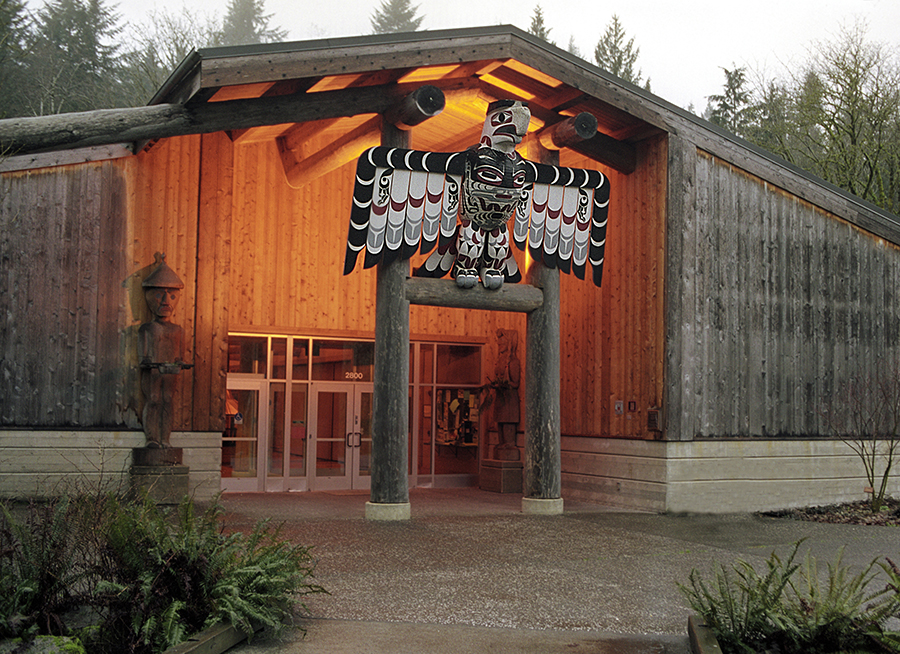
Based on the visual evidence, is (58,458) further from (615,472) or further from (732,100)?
(732,100)

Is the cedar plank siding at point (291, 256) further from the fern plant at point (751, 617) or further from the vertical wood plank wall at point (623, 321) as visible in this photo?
the fern plant at point (751, 617)

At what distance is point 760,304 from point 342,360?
7200mm

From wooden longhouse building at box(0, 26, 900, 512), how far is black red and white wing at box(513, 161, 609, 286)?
110 cm

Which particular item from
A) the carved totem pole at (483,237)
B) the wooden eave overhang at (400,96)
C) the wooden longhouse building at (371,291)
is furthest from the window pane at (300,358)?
→ the carved totem pole at (483,237)

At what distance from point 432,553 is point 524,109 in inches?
225

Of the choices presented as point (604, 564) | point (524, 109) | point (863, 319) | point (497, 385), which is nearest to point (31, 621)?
point (604, 564)

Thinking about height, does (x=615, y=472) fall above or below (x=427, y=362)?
below

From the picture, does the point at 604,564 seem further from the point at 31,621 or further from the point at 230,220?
the point at 230,220

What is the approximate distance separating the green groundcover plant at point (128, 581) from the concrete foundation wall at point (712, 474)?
800 centimetres

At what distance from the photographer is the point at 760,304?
533 inches

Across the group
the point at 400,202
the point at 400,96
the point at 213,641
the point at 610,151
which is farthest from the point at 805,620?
the point at 610,151

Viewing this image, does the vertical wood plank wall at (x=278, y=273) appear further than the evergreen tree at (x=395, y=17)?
No

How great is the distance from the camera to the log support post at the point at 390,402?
11102 mm

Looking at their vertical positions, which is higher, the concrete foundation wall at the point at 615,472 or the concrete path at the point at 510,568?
the concrete foundation wall at the point at 615,472
